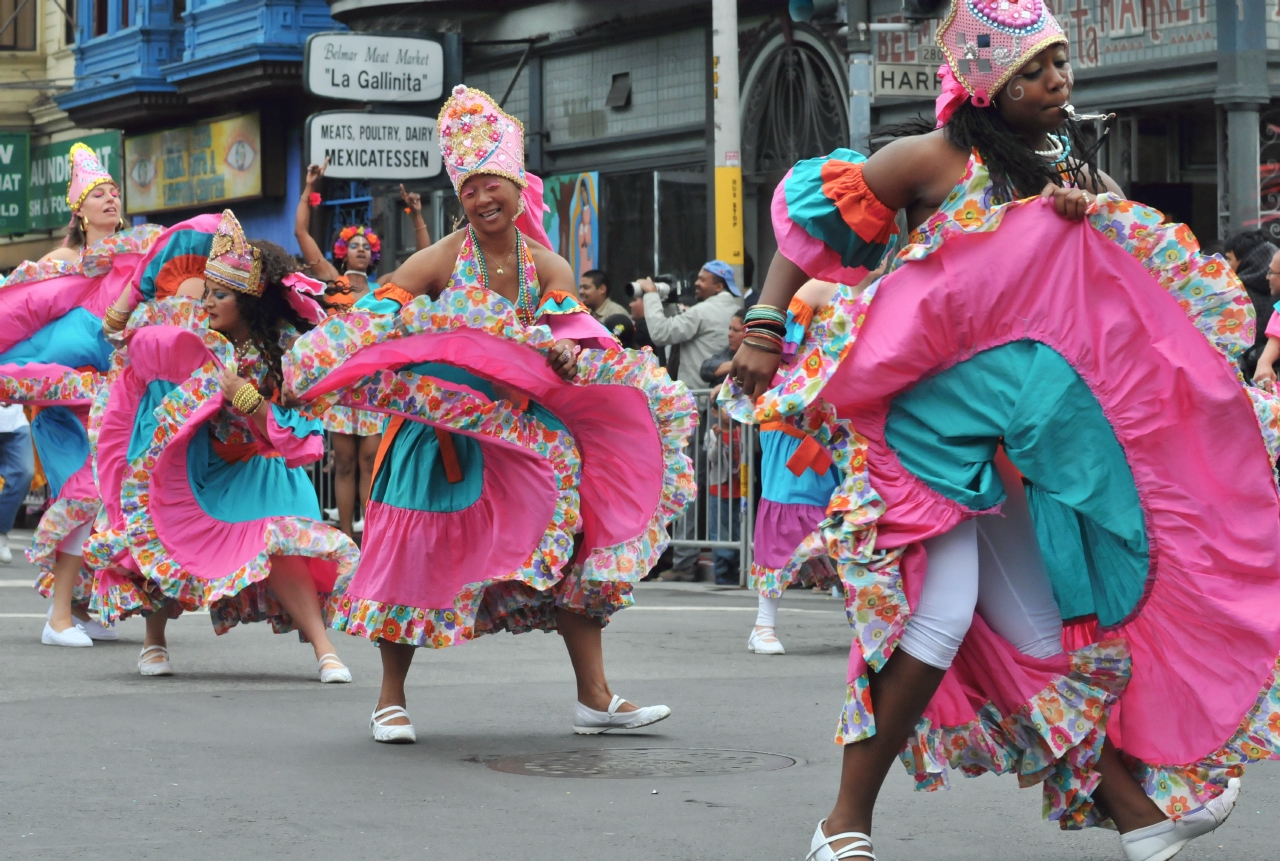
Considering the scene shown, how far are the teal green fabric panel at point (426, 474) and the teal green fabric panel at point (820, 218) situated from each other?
2.35 metres

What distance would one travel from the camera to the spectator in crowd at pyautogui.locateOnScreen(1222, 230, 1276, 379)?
35.9 feet

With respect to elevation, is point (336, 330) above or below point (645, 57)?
below

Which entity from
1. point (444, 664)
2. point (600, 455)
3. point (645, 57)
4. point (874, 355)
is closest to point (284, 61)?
point (645, 57)

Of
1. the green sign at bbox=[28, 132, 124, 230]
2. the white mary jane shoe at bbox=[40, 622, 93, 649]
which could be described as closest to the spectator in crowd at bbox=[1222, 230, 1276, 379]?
the white mary jane shoe at bbox=[40, 622, 93, 649]

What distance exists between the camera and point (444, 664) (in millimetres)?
8766

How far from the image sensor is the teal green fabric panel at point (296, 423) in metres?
8.26

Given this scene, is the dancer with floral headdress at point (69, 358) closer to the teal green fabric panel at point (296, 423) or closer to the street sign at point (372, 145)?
the teal green fabric panel at point (296, 423)

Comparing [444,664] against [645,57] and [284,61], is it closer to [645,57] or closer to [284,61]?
[645,57]

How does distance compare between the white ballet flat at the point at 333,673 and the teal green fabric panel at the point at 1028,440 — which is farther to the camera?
the white ballet flat at the point at 333,673

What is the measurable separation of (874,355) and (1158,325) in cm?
59

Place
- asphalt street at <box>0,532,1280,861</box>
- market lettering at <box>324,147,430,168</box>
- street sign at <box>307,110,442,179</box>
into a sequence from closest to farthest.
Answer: asphalt street at <box>0,532,1280,861</box> → street sign at <box>307,110,442,179</box> → market lettering at <box>324,147,430,168</box>

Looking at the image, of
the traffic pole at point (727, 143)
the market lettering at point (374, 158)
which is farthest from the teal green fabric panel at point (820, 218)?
the market lettering at point (374, 158)

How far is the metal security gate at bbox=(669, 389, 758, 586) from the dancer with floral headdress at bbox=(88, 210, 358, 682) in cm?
509

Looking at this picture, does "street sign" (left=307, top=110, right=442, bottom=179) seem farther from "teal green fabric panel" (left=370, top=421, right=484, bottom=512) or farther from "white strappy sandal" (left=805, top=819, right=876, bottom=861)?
"white strappy sandal" (left=805, top=819, right=876, bottom=861)
